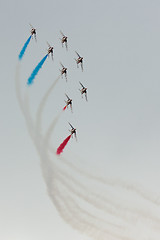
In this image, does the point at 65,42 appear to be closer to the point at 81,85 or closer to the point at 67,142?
the point at 81,85

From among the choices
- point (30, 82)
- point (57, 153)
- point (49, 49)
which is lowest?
point (57, 153)

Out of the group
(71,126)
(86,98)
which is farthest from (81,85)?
(71,126)

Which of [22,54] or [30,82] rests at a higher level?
[22,54]

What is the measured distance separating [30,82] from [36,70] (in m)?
4.05

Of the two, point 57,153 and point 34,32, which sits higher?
point 34,32

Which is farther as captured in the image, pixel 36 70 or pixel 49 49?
pixel 49 49

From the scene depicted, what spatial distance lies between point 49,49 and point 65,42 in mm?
5105

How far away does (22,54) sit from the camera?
315ft

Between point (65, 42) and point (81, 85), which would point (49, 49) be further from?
point (81, 85)

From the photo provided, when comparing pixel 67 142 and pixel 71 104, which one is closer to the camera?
pixel 67 142

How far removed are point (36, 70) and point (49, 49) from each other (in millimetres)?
10021

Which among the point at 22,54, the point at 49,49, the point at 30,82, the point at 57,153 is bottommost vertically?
the point at 57,153

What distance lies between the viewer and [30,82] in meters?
91.8

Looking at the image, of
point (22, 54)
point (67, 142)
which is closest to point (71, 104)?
point (67, 142)
